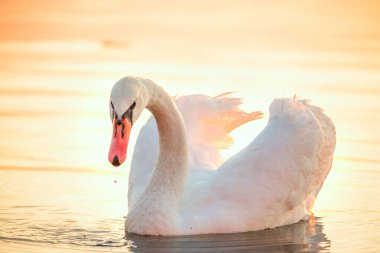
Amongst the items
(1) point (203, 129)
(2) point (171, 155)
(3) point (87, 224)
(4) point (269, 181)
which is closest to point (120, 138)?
(2) point (171, 155)

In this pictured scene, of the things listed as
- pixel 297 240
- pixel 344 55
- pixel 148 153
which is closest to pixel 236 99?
pixel 148 153

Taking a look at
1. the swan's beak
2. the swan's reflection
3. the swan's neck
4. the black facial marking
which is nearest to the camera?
the swan's beak

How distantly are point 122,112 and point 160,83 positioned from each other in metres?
8.62

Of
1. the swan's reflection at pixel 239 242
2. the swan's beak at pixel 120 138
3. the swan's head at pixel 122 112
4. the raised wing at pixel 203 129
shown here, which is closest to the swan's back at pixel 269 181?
the swan's reflection at pixel 239 242

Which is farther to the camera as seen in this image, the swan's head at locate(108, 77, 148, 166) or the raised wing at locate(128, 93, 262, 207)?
the raised wing at locate(128, 93, 262, 207)

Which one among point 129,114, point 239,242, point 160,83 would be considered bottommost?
point 239,242

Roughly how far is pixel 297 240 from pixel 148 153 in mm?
2061

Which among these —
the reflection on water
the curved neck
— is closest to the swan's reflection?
the reflection on water

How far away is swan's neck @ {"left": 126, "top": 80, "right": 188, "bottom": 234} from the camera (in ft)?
45.7

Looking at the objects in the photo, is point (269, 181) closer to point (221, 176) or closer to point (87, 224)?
point (221, 176)

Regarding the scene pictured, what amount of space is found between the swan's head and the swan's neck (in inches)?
34.0

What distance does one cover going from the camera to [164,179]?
14297mm

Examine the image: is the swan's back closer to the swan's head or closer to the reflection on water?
the reflection on water

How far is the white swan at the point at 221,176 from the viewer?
14016 millimetres
